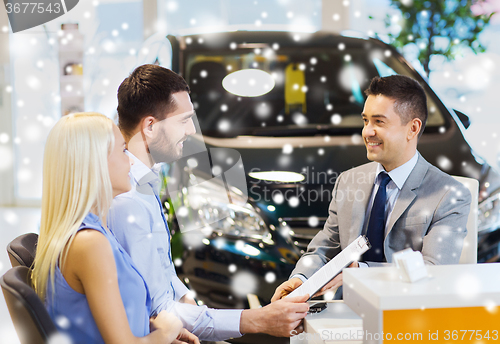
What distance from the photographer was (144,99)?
4.36 feet

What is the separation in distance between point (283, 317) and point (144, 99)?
A: 2.30ft

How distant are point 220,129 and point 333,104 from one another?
0.63 meters

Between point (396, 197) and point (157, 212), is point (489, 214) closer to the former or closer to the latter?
point (396, 197)

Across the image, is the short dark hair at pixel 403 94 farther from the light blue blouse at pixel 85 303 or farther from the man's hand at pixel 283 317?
the light blue blouse at pixel 85 303

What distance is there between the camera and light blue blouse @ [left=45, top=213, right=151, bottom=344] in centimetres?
91

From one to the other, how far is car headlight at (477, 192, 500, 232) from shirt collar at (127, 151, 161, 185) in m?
1.38

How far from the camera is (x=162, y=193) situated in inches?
78.3

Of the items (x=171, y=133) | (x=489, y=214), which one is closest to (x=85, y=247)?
(x=171, y=133)

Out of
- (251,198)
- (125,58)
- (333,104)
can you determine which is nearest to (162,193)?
(251,198)

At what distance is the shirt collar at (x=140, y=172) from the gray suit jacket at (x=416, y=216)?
57cm

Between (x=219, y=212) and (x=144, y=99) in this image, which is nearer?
(x=144, y=99)

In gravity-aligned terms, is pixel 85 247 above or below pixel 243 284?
above

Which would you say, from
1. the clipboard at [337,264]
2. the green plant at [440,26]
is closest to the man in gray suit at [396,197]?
the clipboard at [337,264]

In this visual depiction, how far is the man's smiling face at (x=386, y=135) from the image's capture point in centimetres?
153
